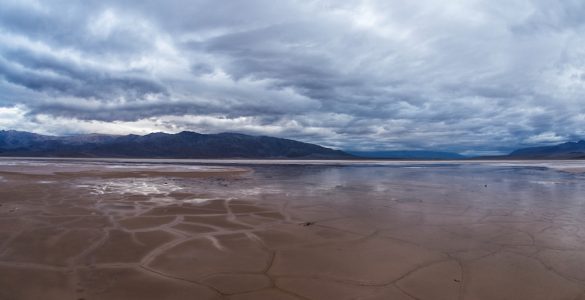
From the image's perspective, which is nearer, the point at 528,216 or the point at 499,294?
the point at 499,294

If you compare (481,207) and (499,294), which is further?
(481,207)

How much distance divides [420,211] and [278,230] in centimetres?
561

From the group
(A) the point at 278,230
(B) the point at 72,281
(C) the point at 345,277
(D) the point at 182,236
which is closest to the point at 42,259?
(B) the point at 72,281

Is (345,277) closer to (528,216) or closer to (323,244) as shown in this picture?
(323,244)

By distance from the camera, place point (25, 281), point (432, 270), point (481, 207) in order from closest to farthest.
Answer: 1. point (25, 281)
2. point (432, 270)
3. point (481, 207)

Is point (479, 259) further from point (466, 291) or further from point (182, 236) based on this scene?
point (182, 236)

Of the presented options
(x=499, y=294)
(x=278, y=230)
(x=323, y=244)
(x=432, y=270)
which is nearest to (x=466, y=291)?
(x=499, y=294)

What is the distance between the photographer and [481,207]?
41.9ft

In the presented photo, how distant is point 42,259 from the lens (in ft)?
21.1

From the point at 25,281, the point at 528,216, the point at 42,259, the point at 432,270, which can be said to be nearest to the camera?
the point at 25,281

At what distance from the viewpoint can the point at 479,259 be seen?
668cm

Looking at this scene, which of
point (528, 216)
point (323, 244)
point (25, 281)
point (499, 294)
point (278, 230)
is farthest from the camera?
point (528, 216)

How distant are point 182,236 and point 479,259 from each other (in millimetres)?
6553

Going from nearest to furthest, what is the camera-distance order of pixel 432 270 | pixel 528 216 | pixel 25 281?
1. pixel 25 281
2. pixel 432 270
3. pixel 528 216
